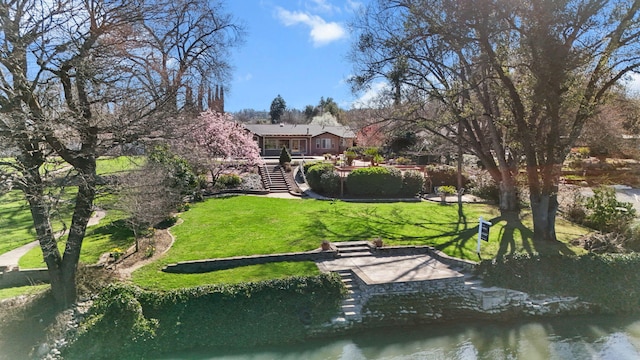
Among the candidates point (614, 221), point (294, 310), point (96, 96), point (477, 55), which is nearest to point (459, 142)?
point (477, 55)

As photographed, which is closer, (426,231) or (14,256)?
(14,256)

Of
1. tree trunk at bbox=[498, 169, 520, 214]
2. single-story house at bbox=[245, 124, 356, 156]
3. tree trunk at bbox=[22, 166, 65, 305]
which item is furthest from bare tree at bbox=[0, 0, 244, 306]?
single-story house at bbox=[245, 124, 356, 156]

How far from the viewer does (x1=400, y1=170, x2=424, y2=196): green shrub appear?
2520 centimetres

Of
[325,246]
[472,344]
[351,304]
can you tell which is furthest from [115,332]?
[472,344]

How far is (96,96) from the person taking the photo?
36.4ft

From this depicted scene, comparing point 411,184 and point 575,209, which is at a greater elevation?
point 411,184

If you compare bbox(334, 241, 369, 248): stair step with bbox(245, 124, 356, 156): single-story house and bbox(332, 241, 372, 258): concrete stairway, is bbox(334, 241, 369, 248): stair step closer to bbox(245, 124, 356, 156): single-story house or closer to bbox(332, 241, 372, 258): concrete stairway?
bbox(332, 241, 372, 258): concrete stairway

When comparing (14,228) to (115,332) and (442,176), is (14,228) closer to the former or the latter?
(115,332)


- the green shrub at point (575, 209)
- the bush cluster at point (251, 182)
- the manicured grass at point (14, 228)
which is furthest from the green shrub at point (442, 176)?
the manicured grass at point (14, 228)

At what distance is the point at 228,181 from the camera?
86.2 feet

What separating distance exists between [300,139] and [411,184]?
23.7 m

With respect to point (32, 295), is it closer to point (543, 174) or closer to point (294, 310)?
point (294, 310)

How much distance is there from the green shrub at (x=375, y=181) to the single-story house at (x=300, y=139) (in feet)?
66.9

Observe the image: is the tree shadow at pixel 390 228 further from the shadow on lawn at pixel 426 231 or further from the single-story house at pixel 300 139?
the single-story house at pixel 300 139
